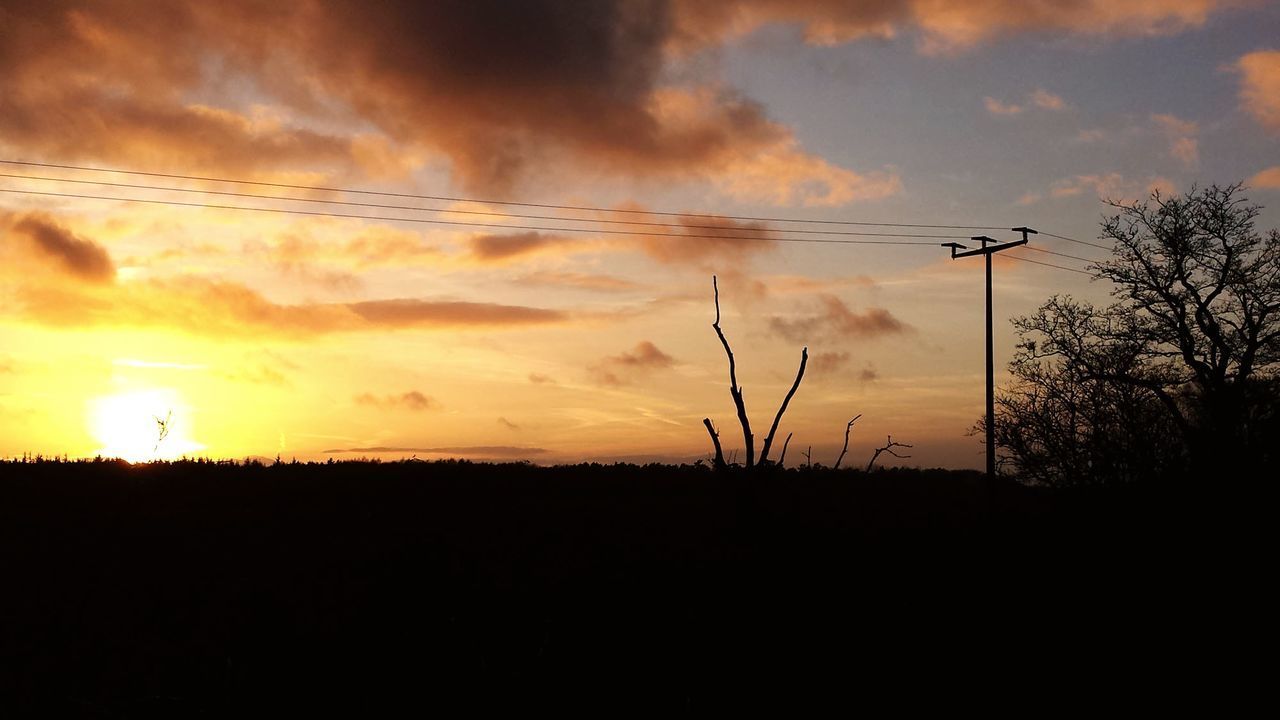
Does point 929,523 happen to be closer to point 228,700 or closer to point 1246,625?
point 1246,625

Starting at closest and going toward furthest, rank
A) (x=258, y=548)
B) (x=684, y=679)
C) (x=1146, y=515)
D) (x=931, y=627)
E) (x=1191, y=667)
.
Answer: (x=684, y=679) → (x=1191, y=667) → (x=931, y=627) → (x=258, y=548) → (x=1146, y=515)

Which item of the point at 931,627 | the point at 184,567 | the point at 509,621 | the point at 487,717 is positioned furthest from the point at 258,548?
the point at 931,627

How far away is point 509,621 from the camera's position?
20.8 metres

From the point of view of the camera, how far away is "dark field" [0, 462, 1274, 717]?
17188 mm

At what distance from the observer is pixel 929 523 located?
36406 mm

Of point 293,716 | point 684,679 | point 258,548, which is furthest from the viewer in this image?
point 258,548

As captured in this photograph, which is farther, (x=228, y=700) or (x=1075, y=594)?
(x=1075, y=594)

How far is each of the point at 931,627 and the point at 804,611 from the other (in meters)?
2.69

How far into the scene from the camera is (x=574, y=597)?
22938 millimetres

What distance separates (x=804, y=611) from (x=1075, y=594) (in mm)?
7330

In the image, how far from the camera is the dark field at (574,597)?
17.2 metres

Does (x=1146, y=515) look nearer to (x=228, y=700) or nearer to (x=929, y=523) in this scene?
(x=929, y=523)

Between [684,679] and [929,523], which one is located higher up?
[929,523]

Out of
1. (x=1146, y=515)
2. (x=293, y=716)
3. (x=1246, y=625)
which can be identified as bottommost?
(x=293, y=716)
